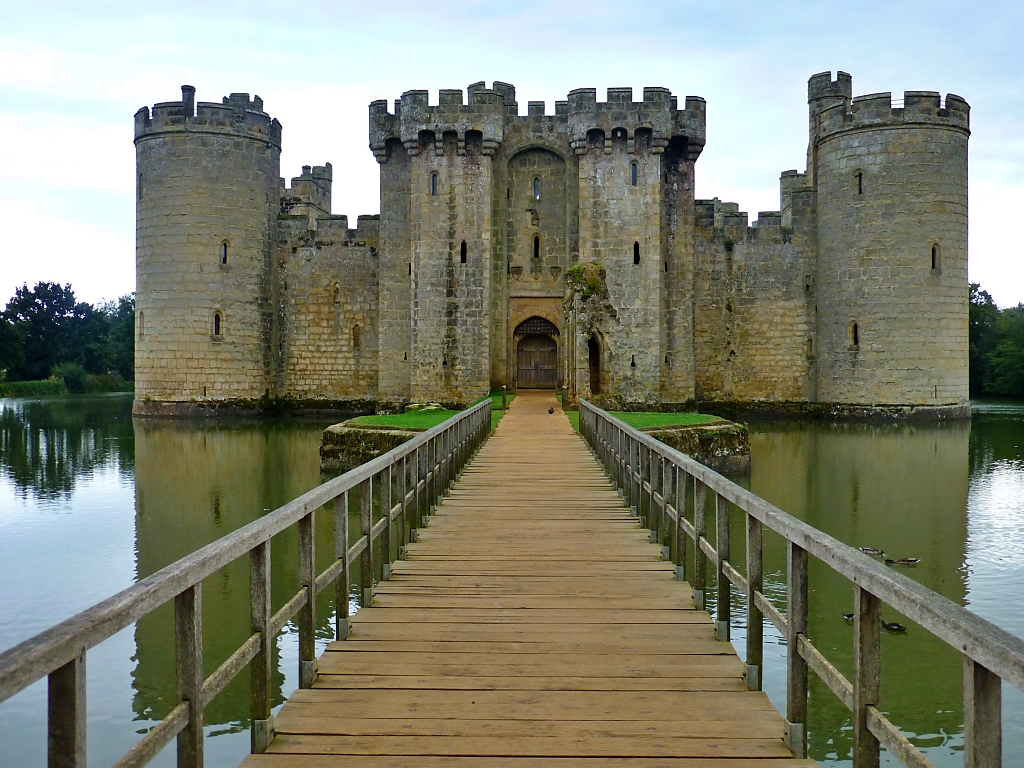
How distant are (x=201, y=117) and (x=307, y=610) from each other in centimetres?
2726

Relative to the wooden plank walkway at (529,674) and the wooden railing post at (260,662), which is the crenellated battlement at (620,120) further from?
the wooden railing post at (260,662)

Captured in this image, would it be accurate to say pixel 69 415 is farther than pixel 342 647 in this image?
Yes

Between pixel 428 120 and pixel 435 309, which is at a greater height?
pixel 428 120

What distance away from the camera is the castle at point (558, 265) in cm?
2769

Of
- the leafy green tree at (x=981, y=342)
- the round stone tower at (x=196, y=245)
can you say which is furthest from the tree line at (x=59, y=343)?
the leafy green tree at (x=981, y=342)

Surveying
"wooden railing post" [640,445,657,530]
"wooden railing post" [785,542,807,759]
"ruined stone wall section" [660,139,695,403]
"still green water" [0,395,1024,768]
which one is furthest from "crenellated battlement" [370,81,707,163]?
"wooden railing post" [785,542,807,759]

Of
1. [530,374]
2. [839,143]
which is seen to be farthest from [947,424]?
[530,374]

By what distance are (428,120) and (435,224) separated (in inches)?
120

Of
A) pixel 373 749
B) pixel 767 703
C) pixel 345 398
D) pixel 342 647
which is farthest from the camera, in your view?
pixel 345 398

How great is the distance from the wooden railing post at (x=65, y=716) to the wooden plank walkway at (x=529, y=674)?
4.51 feet

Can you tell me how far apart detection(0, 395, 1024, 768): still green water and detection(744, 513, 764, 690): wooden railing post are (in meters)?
0.95

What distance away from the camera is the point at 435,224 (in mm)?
28141

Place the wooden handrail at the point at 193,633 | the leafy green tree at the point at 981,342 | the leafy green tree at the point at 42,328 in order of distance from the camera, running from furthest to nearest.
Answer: the leafy green tree at the point at 42,328 < the leafy green tree at the point at 981,342 < the wooden handrail at the point at 193,633

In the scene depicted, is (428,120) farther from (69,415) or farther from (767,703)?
(767,703)
